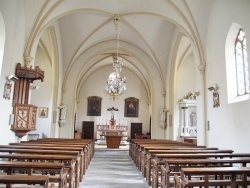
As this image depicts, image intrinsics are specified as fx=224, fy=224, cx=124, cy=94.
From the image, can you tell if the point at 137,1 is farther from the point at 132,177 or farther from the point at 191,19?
the point at 132,177

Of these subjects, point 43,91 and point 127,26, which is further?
point 43,91

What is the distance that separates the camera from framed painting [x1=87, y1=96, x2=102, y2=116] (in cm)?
2025

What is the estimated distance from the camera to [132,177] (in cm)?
635

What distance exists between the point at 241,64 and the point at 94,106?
14947mm

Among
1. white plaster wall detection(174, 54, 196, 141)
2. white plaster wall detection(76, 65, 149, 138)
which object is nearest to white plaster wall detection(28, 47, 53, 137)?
white plaster wall detection(76, 65, 149, 138)

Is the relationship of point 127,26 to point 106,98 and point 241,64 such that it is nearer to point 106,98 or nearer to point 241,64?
point 241,64

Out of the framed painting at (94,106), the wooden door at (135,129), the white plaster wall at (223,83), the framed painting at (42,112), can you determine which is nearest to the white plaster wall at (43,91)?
the framed painting at (42,112)

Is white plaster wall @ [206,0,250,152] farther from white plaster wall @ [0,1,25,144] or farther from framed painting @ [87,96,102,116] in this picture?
framed painting @ [87,96,102,116]

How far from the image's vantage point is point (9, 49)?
22.3 feet

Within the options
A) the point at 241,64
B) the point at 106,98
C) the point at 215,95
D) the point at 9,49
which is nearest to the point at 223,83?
the point at 215,95

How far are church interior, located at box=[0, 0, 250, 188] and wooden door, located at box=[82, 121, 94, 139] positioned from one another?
3.5 inches

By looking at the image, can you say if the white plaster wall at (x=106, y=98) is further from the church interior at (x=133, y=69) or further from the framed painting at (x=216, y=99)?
the framed painting at (x=216, y=99)

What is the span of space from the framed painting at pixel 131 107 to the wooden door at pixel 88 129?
325 cm

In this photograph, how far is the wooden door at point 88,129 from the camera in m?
19.8
